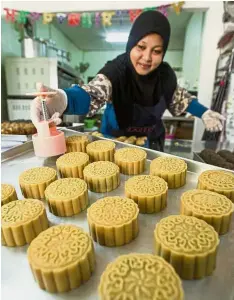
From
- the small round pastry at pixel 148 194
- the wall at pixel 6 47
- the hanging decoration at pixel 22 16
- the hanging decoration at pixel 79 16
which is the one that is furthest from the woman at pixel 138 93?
the wall at pixel 6 47

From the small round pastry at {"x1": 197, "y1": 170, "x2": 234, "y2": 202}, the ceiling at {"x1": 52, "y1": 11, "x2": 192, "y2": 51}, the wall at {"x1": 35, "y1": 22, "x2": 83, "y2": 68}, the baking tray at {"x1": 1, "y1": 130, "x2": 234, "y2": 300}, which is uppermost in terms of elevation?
the ceiling at {"x1": 52, "y1": 11, "x2": 192, "y2": 51}

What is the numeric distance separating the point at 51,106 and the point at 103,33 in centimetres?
417

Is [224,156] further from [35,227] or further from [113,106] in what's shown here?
[35,227]

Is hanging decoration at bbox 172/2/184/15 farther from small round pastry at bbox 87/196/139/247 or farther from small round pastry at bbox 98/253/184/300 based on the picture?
small round pastry at bbox 98/253/184/300

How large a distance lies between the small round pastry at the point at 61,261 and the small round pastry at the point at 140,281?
0.20 ft

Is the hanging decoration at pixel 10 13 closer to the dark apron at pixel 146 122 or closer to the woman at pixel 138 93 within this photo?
the woman at pixel 138 93

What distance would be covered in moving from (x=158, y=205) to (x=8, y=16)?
9.02 ft

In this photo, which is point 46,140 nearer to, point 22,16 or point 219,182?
point 219,182

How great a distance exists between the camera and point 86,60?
6.39 meters

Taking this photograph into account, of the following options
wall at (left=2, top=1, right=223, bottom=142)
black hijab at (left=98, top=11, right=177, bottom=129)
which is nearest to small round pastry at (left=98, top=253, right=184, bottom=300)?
black hijab at (left=98, top=11, right=177, bottom=129)

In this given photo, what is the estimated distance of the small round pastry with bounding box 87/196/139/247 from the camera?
0.45 m

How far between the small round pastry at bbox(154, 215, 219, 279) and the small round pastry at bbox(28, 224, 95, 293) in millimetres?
144

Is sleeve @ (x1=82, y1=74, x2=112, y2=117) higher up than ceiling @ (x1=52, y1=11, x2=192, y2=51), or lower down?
lower down

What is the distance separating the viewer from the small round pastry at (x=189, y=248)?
380 millimetres
